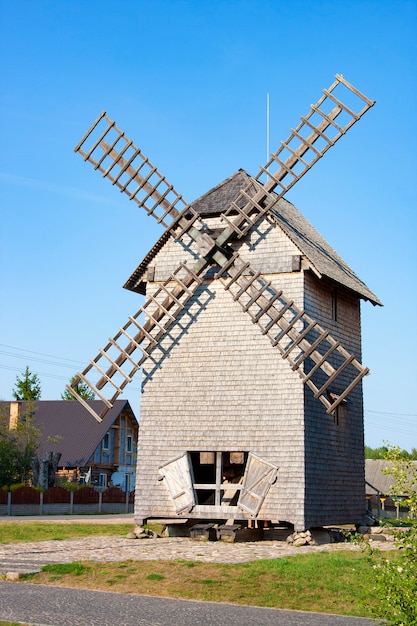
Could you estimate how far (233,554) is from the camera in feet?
53.4

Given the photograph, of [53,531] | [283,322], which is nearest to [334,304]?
[283,322]

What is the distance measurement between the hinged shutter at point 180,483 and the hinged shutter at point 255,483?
4.58 ft

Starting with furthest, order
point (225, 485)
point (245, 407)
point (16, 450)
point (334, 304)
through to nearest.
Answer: point (16, 450), point (334, 304), point (225, 485), point (245, 407)

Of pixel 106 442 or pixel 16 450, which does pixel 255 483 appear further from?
pixel 106 442

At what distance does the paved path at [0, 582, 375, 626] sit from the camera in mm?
9818

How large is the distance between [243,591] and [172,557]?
3.68 m

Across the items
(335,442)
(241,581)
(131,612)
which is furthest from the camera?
(335,442)

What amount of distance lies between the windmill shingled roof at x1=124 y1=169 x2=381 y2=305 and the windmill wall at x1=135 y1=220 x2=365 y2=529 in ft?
1.41

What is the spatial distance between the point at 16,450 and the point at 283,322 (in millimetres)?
22851

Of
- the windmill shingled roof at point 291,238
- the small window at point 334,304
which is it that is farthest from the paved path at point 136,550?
the windmill shingled roof at point 291,238

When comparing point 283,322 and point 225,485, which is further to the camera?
point 225,485

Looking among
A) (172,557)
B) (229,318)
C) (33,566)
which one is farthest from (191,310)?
(33,566)

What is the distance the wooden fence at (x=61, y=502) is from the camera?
3372 cm

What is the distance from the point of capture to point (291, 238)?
20.9 metres
